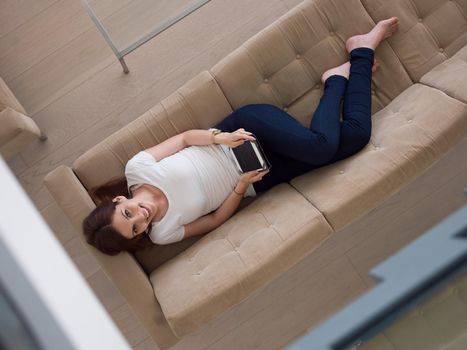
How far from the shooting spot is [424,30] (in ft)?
6.98

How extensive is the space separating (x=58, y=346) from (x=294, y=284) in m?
1.73

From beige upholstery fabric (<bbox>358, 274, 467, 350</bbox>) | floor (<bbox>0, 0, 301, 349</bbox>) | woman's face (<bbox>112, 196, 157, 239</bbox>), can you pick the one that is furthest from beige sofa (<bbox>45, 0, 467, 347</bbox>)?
beige upholstery fabric (<bbox>358, 274, 467, 350</bbox>)

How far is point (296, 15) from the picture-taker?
6.88 ft

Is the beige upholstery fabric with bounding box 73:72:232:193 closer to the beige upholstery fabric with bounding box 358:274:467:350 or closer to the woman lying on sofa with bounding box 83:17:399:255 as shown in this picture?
the woman lying on sofa with bounding box 83:17:399:255

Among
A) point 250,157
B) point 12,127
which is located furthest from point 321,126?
point 12,127

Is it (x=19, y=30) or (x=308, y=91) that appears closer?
(x=308, y=91)

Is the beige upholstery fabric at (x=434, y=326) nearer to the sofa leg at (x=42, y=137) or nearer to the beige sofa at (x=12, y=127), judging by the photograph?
the beige sofa at (x=12, y=127)

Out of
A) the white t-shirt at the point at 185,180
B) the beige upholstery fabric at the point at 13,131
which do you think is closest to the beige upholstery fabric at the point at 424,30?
the white t-shirt at the point at 185,180

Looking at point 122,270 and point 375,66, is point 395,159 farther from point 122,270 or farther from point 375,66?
point 122,270

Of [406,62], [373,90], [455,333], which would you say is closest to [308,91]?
[373,90]

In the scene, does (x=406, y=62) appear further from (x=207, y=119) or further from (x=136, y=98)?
(x=136, y=98)

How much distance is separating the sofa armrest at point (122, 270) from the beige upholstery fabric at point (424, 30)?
53.0 inches

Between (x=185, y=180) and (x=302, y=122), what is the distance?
536 mm

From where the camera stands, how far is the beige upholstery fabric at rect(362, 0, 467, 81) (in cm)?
212
